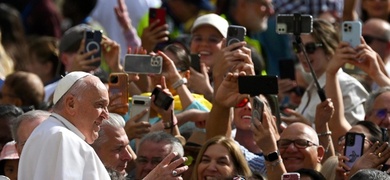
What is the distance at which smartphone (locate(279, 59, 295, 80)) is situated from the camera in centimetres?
1381

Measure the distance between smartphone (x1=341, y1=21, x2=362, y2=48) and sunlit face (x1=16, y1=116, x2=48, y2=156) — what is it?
9.19ft

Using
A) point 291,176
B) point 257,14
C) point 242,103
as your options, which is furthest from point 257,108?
point 257,14

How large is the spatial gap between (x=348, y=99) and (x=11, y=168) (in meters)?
3.20

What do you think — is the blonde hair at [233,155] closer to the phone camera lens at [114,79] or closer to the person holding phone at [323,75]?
the phone camera lens at [114,79]

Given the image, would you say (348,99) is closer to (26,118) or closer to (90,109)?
(26,118)

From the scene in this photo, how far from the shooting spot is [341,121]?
1243cm

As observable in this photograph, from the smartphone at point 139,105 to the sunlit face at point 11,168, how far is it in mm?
1110

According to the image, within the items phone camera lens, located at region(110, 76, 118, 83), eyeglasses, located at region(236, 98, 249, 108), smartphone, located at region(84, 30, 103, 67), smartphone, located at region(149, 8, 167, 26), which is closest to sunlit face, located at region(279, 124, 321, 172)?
eyeglasses, located at region(236, 98, 249, 108)

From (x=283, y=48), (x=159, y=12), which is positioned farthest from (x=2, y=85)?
(x=283, y=48)

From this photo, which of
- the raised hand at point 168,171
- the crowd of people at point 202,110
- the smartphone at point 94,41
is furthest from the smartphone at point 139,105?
the raised hand at point 168,171

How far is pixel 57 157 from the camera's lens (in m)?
9.11

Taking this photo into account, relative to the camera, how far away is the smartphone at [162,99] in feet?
39.1

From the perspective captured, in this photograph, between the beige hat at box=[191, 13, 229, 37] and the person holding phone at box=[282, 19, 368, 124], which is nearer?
the person holding phone at box=[282, 19, 368, 124]

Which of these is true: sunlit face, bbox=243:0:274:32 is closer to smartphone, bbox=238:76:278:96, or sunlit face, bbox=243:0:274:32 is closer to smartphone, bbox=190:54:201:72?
smartphone, bbox=190:54:201:72
